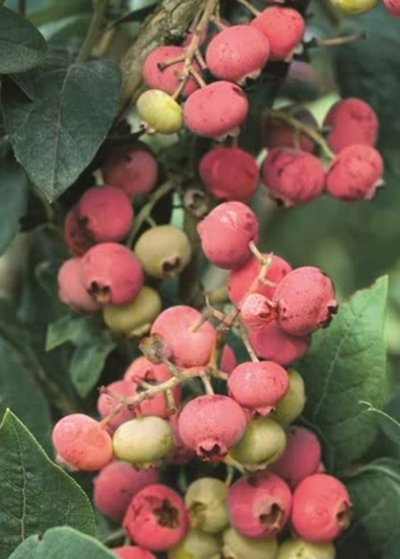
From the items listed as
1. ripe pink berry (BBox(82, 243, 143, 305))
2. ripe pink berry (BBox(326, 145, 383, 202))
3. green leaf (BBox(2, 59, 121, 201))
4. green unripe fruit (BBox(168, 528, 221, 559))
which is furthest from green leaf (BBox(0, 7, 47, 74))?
green unripe fruit (BBox(168, 528, 221, 559))

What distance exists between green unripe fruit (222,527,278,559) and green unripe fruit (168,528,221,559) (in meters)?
0.01

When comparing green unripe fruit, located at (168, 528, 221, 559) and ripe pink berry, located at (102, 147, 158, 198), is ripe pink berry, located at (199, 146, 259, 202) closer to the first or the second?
ripe pink berry, located at (102, 147, 158, 198)

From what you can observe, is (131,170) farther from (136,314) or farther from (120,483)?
(120,483)

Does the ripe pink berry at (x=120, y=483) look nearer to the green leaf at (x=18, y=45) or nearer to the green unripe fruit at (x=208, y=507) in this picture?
the green unripe fruit at (x=208, y=507)

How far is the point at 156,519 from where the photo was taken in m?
0.94

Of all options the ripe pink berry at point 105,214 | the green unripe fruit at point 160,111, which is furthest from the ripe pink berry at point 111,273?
the green unripe fruit at point 160,111

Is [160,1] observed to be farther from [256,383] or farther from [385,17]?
[385,17]

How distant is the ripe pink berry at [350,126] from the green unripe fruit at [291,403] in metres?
0.26

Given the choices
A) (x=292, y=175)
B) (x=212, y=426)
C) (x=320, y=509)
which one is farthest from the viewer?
(x=292, y=175)

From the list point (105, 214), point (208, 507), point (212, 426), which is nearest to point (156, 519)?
point (208, 507)

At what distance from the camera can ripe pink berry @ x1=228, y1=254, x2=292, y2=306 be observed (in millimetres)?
880

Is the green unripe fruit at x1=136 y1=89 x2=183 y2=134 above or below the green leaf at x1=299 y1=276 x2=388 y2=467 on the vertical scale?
above

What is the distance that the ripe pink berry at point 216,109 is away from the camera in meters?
0.92

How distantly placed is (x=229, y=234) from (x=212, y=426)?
145 millimetres
